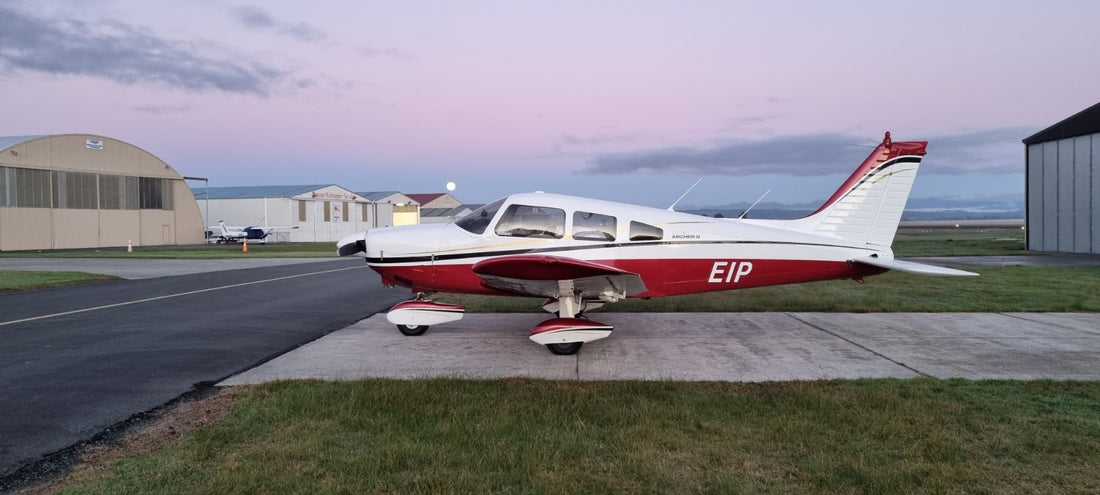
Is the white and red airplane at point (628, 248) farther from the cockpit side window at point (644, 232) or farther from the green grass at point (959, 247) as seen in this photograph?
the green grass at point (959, 247)

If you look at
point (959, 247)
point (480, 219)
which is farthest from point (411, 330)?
point (959, 247)

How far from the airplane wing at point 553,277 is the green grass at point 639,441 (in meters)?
1.54

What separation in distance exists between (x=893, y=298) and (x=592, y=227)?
7.95 metres

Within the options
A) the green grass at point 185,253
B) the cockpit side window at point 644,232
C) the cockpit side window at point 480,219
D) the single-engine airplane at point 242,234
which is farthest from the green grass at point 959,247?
the single-engine airplane at point 242,234

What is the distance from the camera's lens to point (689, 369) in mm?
6758

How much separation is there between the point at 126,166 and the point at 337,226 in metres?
17.6

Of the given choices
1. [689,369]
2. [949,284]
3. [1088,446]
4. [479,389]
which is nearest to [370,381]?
[479,389]

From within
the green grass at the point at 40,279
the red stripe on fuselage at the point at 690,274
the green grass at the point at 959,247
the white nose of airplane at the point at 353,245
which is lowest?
the green grass at the point at 40,279

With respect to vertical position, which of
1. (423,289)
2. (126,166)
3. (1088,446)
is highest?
(126,166)

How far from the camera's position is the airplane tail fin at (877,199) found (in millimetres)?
8523

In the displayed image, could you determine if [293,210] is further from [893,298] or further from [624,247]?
→ [624,247]

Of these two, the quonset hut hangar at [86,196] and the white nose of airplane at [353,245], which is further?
the quonset hut hangar at [86,196]

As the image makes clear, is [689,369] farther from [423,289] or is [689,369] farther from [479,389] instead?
[423,289]

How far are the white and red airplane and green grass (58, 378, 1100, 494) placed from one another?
7.25 ft
